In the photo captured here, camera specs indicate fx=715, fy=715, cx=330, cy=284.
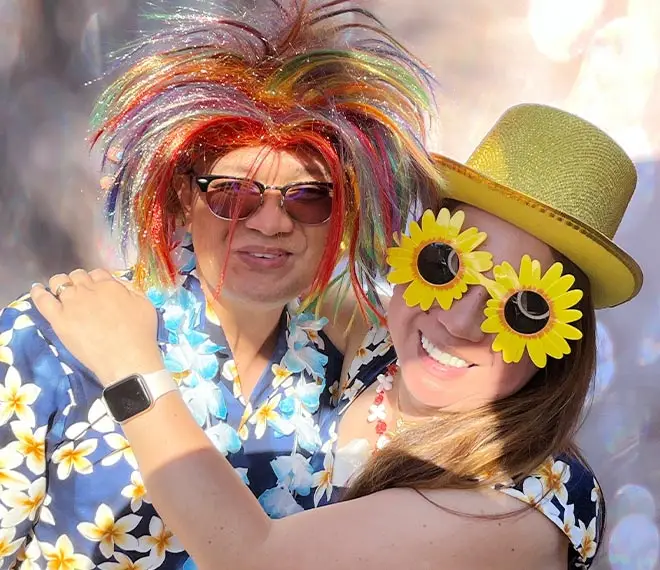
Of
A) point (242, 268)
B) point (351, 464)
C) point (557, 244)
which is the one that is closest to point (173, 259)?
point (242, 268)

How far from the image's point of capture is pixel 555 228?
1.27 m

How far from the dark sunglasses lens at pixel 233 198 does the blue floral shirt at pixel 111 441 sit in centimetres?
22

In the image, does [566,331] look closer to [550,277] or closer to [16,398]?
[550,277]

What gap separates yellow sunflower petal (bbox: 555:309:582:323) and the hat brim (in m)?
0.10

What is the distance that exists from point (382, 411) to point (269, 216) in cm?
50

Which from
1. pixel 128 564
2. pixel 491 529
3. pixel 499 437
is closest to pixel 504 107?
pixel 499 437

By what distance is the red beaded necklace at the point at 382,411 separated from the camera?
1.50m

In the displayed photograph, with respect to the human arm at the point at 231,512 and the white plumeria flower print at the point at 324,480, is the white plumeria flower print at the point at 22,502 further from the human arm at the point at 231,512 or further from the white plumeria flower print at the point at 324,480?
the white plumeria flower print at the point at 324,480

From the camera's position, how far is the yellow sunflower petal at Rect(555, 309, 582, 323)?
129 cm

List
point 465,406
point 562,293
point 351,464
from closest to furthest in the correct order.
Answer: point 562,293, point 465,406, point 351,464

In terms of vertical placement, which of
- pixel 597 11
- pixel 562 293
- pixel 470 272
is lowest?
pixel 562 293

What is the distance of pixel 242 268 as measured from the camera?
1435mm

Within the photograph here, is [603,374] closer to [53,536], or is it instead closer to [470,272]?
[470,272]

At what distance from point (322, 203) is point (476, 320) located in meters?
0.37
